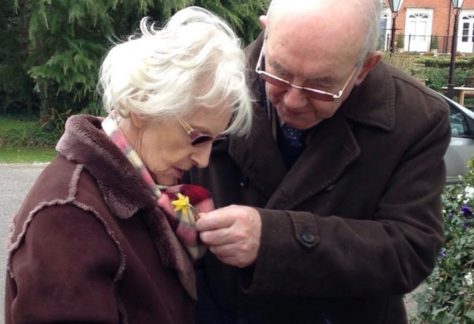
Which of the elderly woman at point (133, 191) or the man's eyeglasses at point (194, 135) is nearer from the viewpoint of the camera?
the elderly woman at point (133, 191)

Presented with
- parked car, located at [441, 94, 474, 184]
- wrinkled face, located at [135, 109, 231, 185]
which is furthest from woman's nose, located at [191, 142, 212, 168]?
parked car, located at [441, 94, 474, 184]

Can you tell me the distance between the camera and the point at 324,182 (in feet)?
6.03

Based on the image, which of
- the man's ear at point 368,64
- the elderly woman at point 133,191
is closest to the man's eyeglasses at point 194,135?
the elderly woman at point 133,191

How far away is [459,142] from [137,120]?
23.2 feet

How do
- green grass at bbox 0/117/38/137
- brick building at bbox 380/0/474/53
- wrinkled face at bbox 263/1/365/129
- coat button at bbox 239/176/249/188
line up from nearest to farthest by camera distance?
wrinkled face at bbox 263/1/365/129 → coat button at bbox 239/176/249/188 → green grass at bbox 0/117/38/137 → brick building at bbox 380/0/474/53

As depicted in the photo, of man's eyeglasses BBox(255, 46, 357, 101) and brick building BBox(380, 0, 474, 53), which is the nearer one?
man's eyeglasses BBox(255, 46, 357, 101)

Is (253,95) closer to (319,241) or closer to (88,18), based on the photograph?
(319,241)

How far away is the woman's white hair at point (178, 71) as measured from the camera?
1.49 meters

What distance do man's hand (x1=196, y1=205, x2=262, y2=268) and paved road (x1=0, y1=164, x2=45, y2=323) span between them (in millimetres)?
4128

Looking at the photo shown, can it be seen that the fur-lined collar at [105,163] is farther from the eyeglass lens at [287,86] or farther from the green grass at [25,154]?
the green grass at [25,154]

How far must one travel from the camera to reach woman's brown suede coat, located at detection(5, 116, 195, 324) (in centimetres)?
131

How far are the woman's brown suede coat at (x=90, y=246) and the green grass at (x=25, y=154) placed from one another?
32.0 feet

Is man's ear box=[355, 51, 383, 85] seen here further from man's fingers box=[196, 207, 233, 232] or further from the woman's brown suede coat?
the woman's brown suede coat

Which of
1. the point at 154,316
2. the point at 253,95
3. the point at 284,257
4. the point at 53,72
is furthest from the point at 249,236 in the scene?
the point at 53,72
